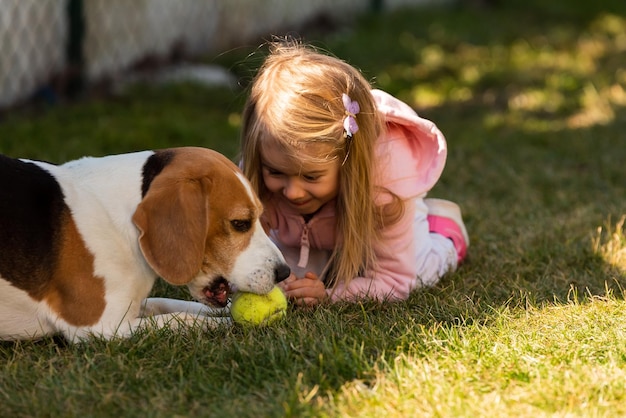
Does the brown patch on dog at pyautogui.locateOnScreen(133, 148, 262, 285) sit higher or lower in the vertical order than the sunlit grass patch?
higher

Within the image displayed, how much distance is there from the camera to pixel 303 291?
432 cm

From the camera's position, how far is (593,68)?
471 inches

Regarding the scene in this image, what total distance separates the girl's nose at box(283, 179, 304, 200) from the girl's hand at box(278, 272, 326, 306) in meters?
0.40

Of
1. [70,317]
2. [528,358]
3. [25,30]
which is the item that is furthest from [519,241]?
[25,30]

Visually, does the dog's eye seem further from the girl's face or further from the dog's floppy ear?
the girl's face

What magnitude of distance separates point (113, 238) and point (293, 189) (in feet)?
3.33

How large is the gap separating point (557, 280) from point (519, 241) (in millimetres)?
668

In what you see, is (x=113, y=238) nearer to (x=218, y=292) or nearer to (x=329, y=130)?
(x=218, y=292)

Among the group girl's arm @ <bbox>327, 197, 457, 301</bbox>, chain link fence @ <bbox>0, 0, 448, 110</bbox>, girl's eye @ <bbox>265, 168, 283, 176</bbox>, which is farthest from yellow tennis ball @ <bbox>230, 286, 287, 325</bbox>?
chain link fence @ <bbox>0, 0, 448, 110</bbox>

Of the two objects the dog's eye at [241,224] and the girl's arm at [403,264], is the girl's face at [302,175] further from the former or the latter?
the dog's eye at [241,224]

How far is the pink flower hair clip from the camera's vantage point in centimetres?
430

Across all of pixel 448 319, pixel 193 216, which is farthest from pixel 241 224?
pixel 448 319

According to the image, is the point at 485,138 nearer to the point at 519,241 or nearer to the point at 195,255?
the point at 519,241

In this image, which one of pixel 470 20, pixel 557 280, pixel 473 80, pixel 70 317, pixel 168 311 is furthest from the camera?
pixel 470 20
